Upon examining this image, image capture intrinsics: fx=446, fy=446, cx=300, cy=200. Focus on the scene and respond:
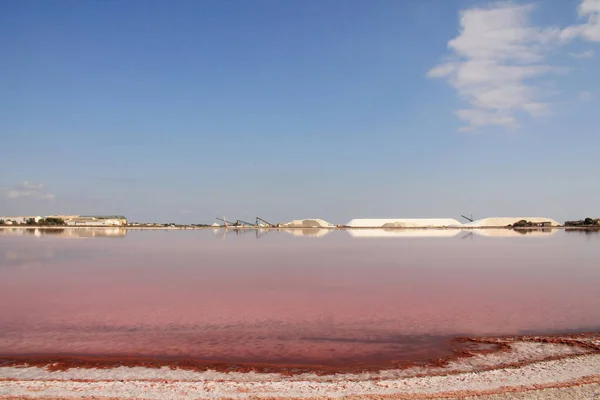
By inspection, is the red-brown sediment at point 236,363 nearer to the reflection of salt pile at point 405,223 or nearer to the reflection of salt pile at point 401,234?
the reflection of salt pile at point 401,234

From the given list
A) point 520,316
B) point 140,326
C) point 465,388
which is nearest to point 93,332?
point 140,326

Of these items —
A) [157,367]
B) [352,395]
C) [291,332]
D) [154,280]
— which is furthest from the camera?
[154,280]

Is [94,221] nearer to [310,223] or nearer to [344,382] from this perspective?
[310,223]

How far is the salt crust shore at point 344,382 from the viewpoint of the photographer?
6.89 metres

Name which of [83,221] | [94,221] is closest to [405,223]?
A: [94,221]

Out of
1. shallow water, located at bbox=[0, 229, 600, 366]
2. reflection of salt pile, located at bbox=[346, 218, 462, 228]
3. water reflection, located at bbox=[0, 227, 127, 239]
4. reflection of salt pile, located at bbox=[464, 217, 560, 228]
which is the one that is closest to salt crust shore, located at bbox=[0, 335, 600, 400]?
shallow water, located at bbox=[0, 229, 600, 366]

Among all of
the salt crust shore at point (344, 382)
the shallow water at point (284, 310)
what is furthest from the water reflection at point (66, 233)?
the salt crust shore at point (344, 382)

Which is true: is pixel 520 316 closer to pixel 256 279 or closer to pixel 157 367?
pixel 157 367

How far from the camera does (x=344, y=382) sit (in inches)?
297

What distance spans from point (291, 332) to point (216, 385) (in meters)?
3.94

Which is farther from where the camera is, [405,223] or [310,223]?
[405,223]

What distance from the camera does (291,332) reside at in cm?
1115

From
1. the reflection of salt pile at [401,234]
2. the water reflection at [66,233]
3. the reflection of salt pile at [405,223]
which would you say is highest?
the reflection of salt pile at [405,223]

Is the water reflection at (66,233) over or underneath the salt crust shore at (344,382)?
over
